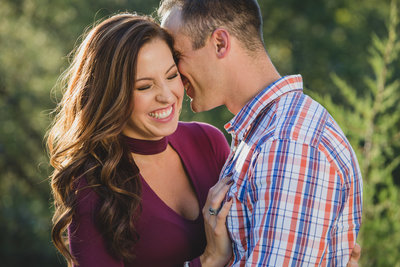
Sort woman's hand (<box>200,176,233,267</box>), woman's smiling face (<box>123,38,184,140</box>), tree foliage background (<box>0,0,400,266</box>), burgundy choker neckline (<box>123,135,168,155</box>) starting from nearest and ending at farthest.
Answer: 1. woman's hand (<box>200,176,233,267</box>)
2. woman's smiling face (<box>123,38,184,140</box>)
3. burgundy choker neckline (<box>123,135,168,155</box>)
4. tree foliage background (<box>0,0,400,266</box>)

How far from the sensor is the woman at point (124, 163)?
2.38m

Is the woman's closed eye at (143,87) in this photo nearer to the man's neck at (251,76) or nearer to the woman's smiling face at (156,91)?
the woman's smiling face at (156,91)

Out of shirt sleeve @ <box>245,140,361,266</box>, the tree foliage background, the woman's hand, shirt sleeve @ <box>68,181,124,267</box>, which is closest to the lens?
shirt sleeve @ <box>245,140,361,266</box>

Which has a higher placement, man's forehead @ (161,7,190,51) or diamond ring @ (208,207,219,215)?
man's forehead @ (161,7,190,51)

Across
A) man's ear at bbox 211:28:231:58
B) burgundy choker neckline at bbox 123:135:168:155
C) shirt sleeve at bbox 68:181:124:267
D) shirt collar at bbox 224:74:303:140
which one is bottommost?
shirt sleeve at bbox 68:181:124:267

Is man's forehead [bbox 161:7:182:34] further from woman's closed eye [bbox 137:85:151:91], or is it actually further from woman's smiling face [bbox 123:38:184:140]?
woman's closed eye [bbox 137:85:151:91]

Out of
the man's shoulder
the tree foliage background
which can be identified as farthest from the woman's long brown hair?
the tree foliage background

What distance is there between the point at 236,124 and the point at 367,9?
830cm

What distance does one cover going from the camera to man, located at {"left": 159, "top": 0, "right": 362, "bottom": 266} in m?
1.85

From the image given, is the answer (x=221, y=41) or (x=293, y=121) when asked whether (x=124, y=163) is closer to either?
(x=221, y=41)

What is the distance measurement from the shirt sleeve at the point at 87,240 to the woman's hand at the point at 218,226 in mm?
473

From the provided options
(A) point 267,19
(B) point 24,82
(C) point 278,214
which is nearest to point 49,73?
(B) point 24,82

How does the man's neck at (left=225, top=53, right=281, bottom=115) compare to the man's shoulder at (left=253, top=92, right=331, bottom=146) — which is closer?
the man's shoulder at (left=253, top=92, right=331, bottom=146)

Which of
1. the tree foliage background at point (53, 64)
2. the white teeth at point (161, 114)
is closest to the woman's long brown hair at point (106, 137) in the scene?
the white teeth at point (161, 114)
